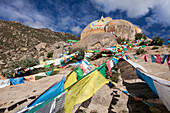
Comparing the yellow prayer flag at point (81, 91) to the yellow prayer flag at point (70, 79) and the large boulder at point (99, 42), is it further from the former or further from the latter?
the large boulder at point (99, 42)

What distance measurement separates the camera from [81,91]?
83.7 inches

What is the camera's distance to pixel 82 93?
6.96 feet

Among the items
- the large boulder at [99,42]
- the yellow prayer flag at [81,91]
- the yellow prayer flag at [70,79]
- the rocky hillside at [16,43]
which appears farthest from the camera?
the rocky hillside at [16,43]

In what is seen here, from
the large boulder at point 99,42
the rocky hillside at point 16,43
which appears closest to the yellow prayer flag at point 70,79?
the large boulder at point 99,42

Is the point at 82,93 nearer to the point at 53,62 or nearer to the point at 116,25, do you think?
the point at 53,62

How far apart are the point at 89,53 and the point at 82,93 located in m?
9.38

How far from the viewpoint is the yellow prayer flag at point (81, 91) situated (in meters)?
1.90

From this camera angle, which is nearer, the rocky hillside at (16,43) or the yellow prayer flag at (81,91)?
the yellow prayer flag at (81,91)

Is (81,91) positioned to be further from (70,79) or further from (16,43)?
(16,43)

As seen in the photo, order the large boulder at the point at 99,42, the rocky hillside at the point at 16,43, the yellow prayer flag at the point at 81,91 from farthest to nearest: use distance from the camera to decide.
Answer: the rocky hillside at the point at 16,43
the large boulder at the point at 99,42
the yellow prayer flag at the point at 81,91

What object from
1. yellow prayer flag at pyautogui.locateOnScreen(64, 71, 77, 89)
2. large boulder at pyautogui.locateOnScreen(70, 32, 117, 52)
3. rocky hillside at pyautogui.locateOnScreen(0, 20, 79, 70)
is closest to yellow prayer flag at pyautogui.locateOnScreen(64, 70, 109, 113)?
yellow prayer flag at pyautogui.locateOnScreen(64, 71, 77, 89)

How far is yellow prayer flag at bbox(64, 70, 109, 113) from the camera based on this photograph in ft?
6.22

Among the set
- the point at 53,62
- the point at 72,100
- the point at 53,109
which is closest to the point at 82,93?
the point at 72,100

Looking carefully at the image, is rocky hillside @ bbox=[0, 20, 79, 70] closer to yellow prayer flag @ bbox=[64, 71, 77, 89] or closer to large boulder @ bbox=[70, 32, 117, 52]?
large boulder @ bbox=[70, 32, 117, 52]
